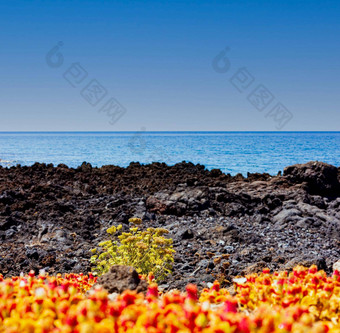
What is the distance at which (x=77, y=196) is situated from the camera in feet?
38.2

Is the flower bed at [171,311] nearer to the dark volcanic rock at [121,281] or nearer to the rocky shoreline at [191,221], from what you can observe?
the dark volcanic rock at [121,281]

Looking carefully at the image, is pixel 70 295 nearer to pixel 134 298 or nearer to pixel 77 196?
pixel 134 298

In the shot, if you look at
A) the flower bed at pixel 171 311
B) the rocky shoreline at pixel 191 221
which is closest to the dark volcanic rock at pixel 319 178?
the rocky shoreline at pixel 191 221

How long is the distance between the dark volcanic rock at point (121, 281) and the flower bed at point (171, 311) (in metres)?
0.69

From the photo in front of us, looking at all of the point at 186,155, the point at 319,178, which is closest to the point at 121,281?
the point at 319,178

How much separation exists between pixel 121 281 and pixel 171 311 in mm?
1469

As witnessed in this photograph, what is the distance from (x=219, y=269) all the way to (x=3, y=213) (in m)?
5.62

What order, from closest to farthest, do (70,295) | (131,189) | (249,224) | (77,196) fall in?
(70,295) → (249,224) → (77,196) → (131,189)

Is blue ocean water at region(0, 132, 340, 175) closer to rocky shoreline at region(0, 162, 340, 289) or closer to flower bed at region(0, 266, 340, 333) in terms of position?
rocky shoreline at region(0, 162, 340, 289)

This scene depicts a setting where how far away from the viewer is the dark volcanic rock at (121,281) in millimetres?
3785

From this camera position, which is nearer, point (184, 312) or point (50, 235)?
point (184, 312)

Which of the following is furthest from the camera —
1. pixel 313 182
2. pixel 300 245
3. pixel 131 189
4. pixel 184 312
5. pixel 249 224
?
pixel 313 182

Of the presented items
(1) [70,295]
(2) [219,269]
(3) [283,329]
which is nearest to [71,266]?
(2) [219,269]

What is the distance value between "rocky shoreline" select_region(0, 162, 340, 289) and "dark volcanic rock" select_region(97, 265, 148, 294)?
2.20 metres
